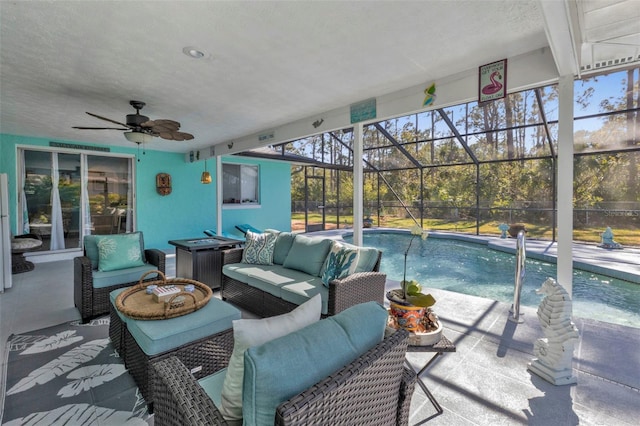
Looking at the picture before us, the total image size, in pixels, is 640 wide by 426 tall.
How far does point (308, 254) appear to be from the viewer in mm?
3340

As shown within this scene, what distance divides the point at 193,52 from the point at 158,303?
2.12m

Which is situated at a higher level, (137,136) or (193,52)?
(193,52)

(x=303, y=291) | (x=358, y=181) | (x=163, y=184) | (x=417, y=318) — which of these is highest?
(x=163, y=184)

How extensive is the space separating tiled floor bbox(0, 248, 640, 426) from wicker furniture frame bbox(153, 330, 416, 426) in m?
0.77

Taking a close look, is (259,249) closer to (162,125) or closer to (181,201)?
(162,125)

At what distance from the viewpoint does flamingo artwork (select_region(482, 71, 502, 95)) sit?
8.87ft

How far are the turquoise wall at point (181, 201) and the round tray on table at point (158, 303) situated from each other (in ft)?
18.2

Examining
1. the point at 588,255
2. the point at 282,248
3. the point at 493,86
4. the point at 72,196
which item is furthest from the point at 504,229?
the point at 72,196

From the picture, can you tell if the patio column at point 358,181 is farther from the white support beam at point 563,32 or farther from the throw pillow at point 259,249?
the white support beam at point 563,32

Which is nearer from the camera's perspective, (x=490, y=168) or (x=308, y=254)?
(x=308, y=254)

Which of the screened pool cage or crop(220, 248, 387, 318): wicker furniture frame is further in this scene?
the screened pool cage

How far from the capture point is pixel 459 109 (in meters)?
9.18

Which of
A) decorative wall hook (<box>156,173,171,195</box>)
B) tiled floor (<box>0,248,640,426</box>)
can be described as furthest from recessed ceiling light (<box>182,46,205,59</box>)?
decorative wall hook (<box>156,173,171,195</box>)

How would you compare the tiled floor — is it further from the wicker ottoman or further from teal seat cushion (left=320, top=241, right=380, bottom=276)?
the wicker ottoman
